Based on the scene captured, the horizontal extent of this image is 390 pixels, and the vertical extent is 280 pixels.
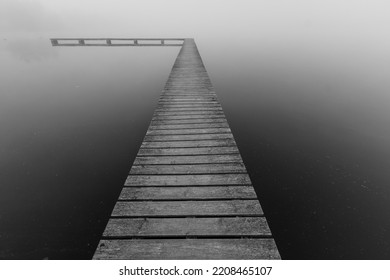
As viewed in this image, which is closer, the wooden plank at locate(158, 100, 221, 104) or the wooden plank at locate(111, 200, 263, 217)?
the wooden plank at locate(111, 200, 263, 217)

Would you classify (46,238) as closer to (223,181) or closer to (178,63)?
(223,181)

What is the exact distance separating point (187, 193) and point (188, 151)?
1.21 meters

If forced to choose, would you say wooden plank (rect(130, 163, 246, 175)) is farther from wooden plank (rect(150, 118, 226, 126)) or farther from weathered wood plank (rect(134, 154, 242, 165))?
wooden plank (rect(150, 118, 226, 126))

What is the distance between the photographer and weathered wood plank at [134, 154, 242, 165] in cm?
404

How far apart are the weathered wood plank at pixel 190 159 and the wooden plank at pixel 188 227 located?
4.30 feet

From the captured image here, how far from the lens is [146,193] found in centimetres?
333

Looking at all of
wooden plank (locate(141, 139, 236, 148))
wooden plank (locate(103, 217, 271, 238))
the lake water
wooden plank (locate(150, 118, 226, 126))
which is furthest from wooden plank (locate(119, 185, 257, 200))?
wooden plank (locate(150, 118, 226, 126))

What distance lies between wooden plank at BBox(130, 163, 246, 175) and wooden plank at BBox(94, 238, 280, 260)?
1318mm

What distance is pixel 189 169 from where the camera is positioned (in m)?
3.86

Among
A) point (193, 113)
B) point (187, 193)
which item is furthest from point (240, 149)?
point (187, 193)

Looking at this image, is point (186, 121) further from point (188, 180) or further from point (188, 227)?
point (188, 227)

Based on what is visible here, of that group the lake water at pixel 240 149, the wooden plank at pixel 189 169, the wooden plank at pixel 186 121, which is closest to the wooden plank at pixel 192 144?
the wooden plank at pixel 189 169
